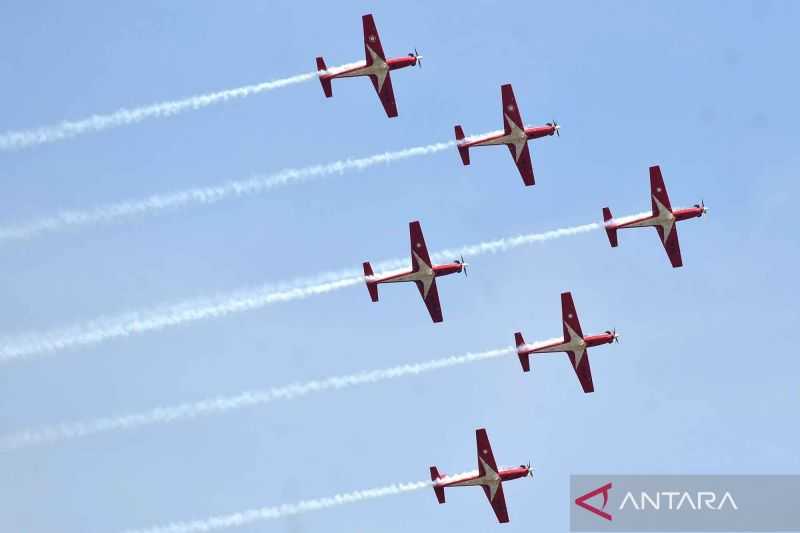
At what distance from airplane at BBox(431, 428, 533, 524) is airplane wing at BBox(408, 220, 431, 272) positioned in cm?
1241

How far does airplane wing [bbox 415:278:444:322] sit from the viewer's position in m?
166

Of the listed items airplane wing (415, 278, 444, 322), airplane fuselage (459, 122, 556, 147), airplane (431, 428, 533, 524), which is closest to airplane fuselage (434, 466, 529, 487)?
airplane (431, 428, 533, 524)

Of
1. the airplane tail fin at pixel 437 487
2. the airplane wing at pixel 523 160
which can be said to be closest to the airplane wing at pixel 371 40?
the airplane wing at pixel 523 160

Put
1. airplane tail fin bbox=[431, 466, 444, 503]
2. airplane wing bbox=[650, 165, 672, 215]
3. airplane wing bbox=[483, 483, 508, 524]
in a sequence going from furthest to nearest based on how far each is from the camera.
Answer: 1. airplane wing bbox=[650, 165, 672, 215]
2. airplane wing bbox=[483, 483, 508, 524]
3. airplane tail fin bbox=[431, 466, 444, 503]

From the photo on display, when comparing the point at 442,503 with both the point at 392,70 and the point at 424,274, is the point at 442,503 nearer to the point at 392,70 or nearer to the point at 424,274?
the point at 424,274

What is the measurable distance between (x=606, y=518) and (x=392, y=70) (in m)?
35.8

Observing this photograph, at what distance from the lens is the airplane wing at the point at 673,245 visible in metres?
171

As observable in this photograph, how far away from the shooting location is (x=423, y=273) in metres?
166

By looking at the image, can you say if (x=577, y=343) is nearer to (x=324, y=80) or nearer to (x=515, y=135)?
(x=515, y=135)

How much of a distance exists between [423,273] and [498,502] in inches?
667

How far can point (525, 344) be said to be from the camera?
543 ft

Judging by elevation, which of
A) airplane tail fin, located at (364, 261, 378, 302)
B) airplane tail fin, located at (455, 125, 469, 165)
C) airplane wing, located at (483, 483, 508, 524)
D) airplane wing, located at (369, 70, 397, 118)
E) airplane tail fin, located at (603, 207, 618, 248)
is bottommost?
airplane wing, located at (483, 483, 508, 524)

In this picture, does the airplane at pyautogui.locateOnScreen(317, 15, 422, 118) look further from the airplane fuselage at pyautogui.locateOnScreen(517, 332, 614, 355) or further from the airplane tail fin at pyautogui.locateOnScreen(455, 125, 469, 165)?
the airplane fuselage at pyautogui.locateOnScreen(517, 332, 614, 355)

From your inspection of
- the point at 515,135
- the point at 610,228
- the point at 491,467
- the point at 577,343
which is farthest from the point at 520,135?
the point at 491,467
